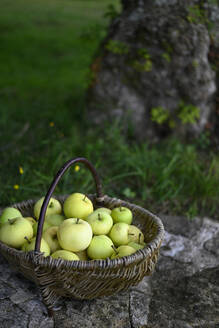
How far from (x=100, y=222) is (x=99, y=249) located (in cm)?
16

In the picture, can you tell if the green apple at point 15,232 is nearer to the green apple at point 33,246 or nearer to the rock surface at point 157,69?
the green apple at point 33,246

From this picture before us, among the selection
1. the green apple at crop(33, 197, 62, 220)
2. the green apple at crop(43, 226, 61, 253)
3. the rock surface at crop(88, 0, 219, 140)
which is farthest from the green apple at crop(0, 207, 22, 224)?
the rock surface at crop(88, 0, 219, 140)

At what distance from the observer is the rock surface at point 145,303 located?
1.79m

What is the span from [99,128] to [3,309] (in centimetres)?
261

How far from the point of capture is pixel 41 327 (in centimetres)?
174

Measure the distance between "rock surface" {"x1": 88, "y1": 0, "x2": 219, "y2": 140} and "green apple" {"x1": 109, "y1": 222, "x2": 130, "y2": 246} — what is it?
2.10m

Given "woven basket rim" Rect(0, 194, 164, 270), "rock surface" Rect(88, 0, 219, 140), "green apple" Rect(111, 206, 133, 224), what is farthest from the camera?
"rock surface" Rect(88, 0, 219, 140)

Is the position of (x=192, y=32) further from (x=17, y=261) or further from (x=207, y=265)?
(x=17, y=261)

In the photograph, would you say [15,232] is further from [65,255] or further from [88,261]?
[88,261]

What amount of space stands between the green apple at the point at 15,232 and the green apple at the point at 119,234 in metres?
0.46

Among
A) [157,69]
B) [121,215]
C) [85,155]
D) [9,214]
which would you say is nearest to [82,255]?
[121,215]

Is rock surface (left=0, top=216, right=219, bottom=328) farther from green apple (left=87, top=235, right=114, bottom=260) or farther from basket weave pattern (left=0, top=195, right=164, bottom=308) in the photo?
green apple (left=87, top=235, right=114, bottom=260)

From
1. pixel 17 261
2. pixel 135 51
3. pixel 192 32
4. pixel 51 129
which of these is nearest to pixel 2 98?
pixel 51 129

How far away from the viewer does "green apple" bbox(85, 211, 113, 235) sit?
1984mm
